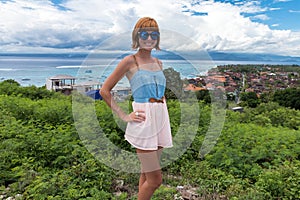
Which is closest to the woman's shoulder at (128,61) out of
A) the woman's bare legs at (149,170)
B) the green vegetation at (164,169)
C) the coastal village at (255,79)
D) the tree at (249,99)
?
the woman's bare legs at (149,170)

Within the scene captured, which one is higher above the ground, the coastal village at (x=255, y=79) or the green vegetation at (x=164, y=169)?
the coastal village at (x=255, y=79)

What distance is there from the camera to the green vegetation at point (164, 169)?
265 cm

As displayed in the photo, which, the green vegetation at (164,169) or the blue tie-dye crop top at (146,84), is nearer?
the blue tie-dye crop top at (146,84)

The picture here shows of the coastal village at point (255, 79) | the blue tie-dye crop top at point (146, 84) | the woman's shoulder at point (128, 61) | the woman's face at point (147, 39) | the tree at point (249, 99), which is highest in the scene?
the woman's face at point (147, 39)

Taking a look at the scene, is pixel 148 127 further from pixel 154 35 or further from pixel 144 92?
pixel 154 35

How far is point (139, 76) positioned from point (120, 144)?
240cm

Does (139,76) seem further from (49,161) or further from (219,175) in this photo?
(49,161)

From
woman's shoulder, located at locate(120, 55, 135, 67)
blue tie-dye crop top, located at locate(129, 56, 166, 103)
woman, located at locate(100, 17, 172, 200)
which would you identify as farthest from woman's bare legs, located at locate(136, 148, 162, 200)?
woman's shoulder, located at locate(120, 55, 135, 67)

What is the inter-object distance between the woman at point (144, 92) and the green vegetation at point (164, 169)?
3.43 ft

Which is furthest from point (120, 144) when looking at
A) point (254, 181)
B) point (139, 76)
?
point (139, 76)

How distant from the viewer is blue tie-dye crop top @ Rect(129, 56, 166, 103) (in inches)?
63.8

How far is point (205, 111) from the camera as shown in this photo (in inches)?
207

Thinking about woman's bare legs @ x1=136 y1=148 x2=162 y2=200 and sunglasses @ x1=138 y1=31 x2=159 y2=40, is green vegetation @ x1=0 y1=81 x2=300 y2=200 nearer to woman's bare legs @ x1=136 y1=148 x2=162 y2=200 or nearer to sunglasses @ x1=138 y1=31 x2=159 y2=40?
woman's bare legs @ x1=136 y1=148 x2=162 y2=200

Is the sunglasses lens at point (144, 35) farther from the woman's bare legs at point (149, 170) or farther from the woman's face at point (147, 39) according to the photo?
the woman's bare legs at point (149, 170)
